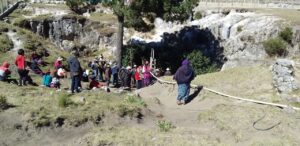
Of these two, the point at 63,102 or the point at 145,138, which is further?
the point at 63,102

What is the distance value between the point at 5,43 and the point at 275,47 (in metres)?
20.2

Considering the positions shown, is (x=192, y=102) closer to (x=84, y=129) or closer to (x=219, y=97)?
(x=219, y=97)

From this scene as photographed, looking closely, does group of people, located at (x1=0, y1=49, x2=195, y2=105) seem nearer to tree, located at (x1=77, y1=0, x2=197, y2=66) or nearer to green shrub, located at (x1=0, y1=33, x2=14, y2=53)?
green shrub, located at (x1=0, y1=33, x2=14, y2=53)

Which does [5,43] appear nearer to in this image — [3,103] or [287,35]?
[3,103]

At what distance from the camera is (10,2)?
48.8 m

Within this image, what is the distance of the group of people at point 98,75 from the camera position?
17500 mm

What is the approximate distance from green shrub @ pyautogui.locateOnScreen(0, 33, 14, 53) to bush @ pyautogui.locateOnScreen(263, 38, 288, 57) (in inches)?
754

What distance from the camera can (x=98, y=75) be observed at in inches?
1058

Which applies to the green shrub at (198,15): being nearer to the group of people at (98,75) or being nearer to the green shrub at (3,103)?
the group of people at (98,75)

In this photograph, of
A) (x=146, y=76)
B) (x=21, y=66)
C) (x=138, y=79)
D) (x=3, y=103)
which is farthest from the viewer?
(x=146, y=76)

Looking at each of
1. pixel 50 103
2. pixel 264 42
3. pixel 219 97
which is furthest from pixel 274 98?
pixel 264 42

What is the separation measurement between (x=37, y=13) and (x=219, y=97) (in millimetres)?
34793

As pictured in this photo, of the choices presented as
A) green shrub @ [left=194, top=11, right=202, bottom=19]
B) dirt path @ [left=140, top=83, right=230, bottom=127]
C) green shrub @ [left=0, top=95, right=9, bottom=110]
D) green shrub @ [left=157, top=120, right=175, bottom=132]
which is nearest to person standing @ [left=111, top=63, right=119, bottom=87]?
dirt path @ [left=140, top=83, right=230, bottom=127]

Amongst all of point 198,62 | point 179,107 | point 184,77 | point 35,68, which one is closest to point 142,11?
point 198,62
